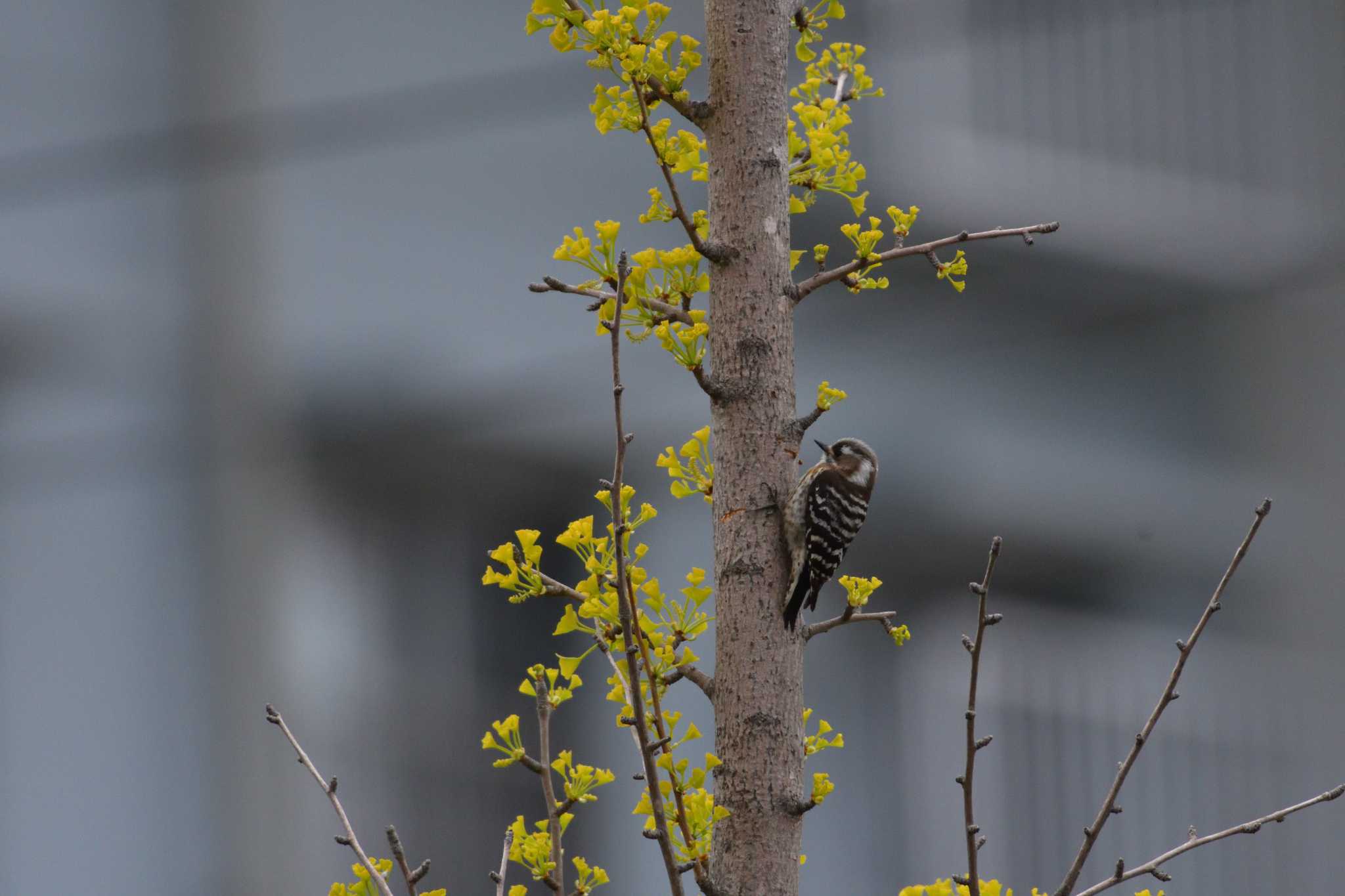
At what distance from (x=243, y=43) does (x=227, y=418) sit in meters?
1.36

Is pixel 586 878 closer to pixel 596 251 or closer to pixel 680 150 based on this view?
pixel 596 251

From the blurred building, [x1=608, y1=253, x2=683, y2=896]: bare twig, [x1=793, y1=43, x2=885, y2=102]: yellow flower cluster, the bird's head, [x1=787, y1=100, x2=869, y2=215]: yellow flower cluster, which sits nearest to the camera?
[x1=608, y1=253, x2=683, y2=896]: bare twig

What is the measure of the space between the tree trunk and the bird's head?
1.07m

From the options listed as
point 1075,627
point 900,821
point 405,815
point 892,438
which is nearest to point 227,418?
point 405,815

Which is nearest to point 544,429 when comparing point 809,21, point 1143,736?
point 809,21

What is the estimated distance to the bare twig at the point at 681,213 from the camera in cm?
171

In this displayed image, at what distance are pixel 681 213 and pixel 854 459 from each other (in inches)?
50.2

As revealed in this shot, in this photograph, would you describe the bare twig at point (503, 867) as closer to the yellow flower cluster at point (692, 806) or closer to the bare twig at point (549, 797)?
the bare twig at point (549, 797)

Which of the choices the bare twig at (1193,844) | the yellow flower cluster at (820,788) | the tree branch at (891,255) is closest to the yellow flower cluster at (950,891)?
the bare twig at (1193,844)

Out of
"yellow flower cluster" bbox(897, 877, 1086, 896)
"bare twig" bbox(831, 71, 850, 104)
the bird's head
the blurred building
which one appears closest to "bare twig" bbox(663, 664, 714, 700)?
"yellow flower cluster" bbox(897, 877, 1086, 896)

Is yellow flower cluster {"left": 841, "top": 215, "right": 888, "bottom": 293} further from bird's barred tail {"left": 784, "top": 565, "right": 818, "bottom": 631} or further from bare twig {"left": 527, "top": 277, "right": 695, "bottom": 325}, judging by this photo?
bird's barred tail {"left": 784, "top": 565, "right": 818, "bottom": 631}

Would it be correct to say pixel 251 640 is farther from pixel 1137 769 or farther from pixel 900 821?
pixel 1137 769

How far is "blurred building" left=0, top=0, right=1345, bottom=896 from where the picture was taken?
15.7 feet

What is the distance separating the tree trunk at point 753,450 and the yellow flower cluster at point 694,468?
9 centimetres
